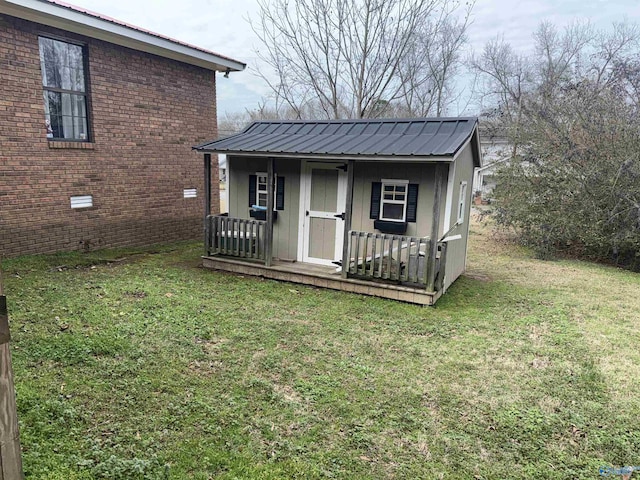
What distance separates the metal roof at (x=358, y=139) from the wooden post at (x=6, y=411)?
477cm

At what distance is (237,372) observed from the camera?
12.5 ft

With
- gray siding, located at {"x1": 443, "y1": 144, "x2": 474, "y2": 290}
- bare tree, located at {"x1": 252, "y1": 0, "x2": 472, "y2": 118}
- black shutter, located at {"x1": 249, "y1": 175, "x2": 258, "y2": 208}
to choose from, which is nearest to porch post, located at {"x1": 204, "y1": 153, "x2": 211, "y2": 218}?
black shutter, located at {"x1": 249, "y1": 175, "x2": 258, "y2": 208}

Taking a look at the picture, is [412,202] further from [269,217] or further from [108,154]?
[108,154]

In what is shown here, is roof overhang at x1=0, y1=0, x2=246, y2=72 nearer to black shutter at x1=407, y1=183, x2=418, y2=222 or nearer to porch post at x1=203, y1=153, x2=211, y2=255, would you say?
porch post at x1=203, y1=153, x2=211, y2=255

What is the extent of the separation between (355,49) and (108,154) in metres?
9.74

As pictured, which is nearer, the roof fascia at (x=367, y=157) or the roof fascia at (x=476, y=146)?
the roof fascia at (x=367, y=157)

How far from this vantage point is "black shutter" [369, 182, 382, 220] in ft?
21.8

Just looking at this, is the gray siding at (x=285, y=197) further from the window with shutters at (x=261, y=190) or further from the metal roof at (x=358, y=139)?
the metal roof at (x=358, y=139)

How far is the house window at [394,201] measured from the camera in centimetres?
649

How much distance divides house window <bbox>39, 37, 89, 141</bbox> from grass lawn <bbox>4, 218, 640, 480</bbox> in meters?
2.71

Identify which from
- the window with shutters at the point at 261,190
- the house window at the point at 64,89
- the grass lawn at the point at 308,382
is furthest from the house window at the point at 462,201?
the house window at the point at 64,89

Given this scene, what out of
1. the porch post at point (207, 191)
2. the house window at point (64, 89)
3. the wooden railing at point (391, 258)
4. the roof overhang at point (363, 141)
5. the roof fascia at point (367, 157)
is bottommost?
the wooden railing at point (391, 258)

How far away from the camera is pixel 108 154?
823 cm

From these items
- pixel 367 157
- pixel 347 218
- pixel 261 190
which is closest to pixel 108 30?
pixel 261 190
